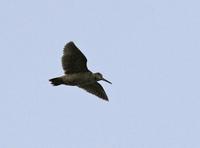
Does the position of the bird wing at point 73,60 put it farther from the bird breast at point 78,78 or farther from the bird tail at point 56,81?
the bird tail at point 56,81

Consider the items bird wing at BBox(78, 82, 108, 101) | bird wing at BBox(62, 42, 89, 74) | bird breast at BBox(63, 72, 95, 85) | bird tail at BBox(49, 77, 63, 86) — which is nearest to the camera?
bird wing at BBox(62, 42, 89, 74)

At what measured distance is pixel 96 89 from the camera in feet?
116

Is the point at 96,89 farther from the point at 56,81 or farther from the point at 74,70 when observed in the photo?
the point at 56,81

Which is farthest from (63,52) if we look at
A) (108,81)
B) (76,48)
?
(108,81)

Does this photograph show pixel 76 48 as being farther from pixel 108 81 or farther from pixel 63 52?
pixel 108 81

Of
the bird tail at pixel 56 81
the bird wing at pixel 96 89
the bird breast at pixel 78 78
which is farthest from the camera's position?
the bird wing at pixel 96 89

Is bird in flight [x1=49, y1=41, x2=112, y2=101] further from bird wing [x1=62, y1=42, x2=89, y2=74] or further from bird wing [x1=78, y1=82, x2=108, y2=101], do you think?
bird wing [x1=78, y1=82, x2=108, y2=101]

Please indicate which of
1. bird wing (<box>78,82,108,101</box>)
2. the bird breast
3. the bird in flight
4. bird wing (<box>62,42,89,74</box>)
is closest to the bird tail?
the bird in flight

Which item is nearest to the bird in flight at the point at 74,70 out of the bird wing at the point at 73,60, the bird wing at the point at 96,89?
the bird wing at the point at 73,60

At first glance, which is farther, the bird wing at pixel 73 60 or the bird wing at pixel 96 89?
A: the bird wing at pixel 96 89

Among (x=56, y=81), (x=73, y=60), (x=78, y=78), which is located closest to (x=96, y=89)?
(x=78, y=78)

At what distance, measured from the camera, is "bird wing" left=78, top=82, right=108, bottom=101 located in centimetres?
3531

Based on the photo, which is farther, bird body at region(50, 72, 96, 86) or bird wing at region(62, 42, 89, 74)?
bird body at region(50, 72, 96, 86)

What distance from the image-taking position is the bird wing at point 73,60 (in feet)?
109
